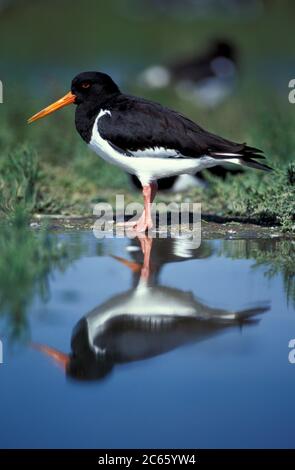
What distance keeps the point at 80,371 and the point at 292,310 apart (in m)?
1.37

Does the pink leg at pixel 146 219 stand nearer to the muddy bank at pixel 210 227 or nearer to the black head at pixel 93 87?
the muddy bank at pixel 210 227

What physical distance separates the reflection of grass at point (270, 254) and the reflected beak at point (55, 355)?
5.07 ft

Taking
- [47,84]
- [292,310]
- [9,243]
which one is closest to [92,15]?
[47,84]

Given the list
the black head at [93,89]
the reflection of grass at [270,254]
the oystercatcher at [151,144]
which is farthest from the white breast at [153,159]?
the reflection of grass at [270,254]

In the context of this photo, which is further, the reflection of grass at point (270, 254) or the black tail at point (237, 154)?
the black tail at point (237, 154)

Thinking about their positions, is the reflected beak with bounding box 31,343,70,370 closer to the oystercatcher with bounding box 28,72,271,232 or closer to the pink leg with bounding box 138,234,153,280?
the pink leg with bounding box 138,234,153,280

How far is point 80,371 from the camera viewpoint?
13.0ft

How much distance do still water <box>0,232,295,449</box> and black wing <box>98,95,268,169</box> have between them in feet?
4.06

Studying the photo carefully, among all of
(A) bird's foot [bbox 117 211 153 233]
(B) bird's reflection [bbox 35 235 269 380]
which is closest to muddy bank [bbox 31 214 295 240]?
(A) bird's foot [bbox 117 211 153 233]

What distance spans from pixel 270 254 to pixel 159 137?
1.35 meters

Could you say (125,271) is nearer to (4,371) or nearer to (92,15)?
(4,371)

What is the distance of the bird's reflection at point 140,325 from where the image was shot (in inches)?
161

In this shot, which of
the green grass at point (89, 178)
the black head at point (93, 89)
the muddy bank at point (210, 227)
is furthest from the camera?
the black head at point (93, 89)

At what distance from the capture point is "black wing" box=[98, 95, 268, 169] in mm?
7004
